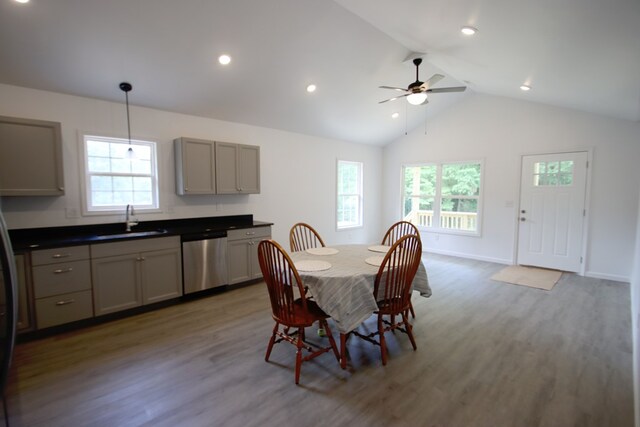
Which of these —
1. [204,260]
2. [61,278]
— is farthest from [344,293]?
[61,278]

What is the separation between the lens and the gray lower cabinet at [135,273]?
10.2 ft

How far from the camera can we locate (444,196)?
653cm

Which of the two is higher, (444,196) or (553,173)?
(553,173)

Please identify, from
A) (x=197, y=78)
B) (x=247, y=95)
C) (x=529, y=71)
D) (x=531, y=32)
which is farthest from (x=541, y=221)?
(x=197, y=78)

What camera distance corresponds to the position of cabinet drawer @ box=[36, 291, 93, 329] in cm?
283

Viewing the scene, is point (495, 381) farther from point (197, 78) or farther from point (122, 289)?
point (197, 78)

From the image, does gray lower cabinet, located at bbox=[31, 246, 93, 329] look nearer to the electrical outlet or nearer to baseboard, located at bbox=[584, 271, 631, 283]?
the electrical outlet

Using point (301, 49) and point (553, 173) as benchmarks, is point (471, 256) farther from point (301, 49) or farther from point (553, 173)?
point (301, 49)

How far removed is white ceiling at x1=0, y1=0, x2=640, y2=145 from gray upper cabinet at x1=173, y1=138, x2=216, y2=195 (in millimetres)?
539

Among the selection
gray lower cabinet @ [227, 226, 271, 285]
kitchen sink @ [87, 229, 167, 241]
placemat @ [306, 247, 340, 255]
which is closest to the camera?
placemat @ [306, 247, 340, 255]

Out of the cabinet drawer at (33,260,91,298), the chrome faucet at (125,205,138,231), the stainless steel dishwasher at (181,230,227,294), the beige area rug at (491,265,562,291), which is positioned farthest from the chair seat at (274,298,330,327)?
the beige area rug at (491,265,562,291)

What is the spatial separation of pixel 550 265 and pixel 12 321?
6.58 metres

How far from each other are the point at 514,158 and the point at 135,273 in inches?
245

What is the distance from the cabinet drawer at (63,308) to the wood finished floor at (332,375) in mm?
156
